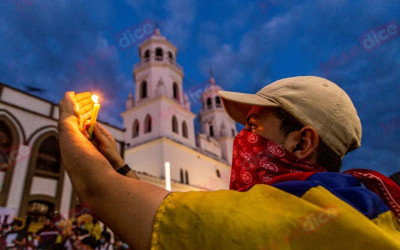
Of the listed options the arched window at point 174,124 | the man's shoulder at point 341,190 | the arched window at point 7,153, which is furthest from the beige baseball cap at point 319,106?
the arched window at point 174,124

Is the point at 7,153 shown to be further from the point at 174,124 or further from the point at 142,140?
the point at 174,124

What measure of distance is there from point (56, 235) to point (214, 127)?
34.4m

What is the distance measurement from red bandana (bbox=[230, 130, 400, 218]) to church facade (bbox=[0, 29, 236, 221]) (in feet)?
47.3

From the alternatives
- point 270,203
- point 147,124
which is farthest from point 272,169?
point 147,124

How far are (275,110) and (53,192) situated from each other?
1571 cm

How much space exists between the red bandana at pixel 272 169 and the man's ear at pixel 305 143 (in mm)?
47

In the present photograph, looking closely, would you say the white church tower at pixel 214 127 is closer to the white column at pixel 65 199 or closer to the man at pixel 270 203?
the white column at pixel 65 199

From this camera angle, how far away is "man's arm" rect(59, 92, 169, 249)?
0.91 metres

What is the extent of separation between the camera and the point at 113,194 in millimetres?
963

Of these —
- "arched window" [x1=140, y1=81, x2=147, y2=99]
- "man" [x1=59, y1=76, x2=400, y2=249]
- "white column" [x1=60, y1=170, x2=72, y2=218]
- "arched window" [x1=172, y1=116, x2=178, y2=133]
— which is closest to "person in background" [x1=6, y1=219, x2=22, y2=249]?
"white column" [x1=60, y1=170, x2=72, y2=218]

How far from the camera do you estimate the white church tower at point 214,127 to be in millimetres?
39644

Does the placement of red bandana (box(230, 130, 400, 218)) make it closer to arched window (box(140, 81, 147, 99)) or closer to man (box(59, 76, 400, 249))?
man (box(59, 76, 400, 249))

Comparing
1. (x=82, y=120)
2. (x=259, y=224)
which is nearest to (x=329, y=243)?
(x=259, y=224)

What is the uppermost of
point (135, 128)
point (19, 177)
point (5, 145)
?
point (135, 128)
